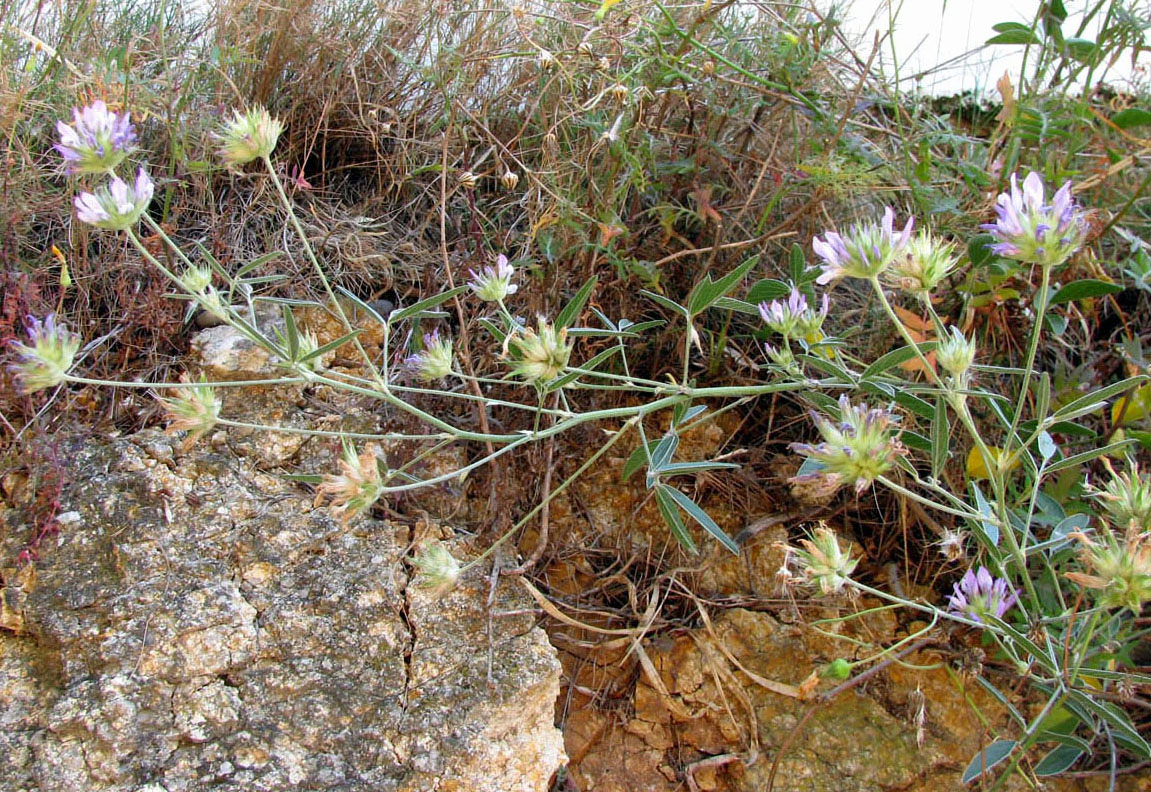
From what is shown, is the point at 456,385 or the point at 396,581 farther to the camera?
the point at 456,385

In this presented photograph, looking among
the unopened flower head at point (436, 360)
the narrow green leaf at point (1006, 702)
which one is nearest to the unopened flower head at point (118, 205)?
the unopened flower head at point (436, 360)

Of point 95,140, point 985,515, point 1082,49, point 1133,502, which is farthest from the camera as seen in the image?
point 1082,49

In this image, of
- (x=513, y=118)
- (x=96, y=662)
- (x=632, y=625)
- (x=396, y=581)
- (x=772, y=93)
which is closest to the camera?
(x=96, y=662)

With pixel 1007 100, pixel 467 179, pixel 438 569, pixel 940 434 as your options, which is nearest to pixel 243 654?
pixel 438 569

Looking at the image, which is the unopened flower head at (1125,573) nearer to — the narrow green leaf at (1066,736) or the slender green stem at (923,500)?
the slender green stem at (923,500)

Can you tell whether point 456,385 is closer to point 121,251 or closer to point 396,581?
point 396,581

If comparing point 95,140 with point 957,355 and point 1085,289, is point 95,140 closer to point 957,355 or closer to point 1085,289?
point 957,355

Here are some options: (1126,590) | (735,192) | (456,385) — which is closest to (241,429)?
(456,385)

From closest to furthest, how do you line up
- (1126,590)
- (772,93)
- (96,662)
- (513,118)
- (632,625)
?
(1126,590) < (96,662) < (632,625) < (772,93) < (513,118)
